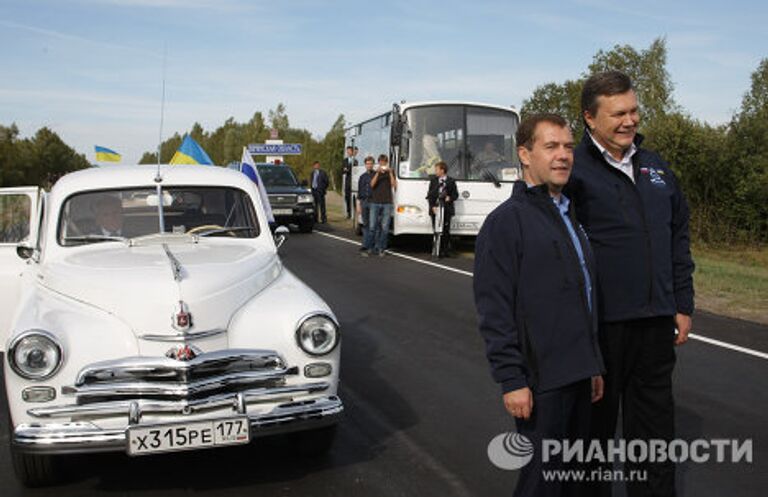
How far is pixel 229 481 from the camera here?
4.61m

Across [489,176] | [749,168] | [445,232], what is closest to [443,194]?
[445,232]

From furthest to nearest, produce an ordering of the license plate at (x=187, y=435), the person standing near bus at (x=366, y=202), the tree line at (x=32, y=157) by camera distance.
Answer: the tree line at (x=32, y=157) < the person standing near bus at (x=366, y=202) < the license plate at (x=187, y=435)

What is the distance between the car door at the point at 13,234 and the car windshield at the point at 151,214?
419 millimetres

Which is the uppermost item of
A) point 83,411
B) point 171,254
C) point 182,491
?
point 171,254

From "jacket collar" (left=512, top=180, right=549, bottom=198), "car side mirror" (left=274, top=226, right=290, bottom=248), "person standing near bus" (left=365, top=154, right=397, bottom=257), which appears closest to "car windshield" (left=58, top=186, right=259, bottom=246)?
"car side mirror" (left=274, top=226, right=290, bottom=248)

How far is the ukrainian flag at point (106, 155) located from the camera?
14.2 meters

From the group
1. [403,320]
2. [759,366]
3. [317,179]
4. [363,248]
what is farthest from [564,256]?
[317,179]

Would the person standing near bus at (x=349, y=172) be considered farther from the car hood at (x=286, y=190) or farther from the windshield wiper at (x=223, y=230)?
the windshield wiper at (x=223, y=230)

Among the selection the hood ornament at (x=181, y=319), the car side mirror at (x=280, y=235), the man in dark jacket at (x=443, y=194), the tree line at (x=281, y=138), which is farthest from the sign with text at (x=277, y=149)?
the hood ornament at (x=181, y=319)

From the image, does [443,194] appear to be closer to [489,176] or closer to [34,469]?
[489,176]

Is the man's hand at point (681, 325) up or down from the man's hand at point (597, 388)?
up

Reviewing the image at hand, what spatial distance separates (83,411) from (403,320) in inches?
219

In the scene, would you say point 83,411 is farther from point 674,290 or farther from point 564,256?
point 674,290

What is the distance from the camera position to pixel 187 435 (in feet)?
13.6
